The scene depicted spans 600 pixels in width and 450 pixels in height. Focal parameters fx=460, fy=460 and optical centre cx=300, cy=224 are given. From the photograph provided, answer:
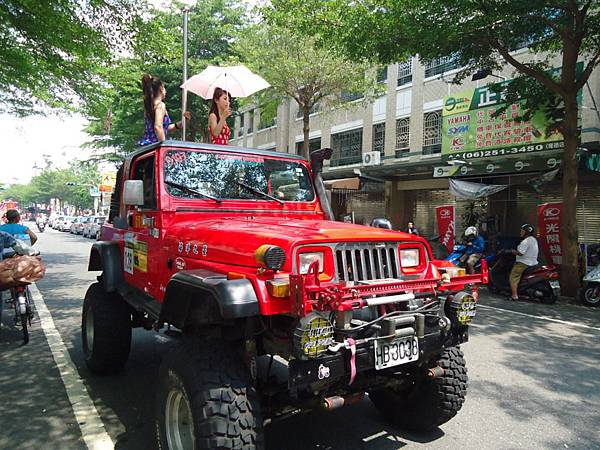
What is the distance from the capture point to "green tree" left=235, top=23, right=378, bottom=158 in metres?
14.8

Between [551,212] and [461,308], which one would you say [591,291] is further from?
[461,308]

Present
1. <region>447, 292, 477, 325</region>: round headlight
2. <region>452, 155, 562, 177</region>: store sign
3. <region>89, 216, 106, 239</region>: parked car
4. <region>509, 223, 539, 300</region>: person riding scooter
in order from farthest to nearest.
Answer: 1. <region>89, 216, 106, 239</region>: parked car
2. <region>452, 155, 562, 177</region>: store sign
3. <region>509, 223, 539, 300</region>: person riding scooter
4. <region>447, 292, 477, 325</region>: round headlight

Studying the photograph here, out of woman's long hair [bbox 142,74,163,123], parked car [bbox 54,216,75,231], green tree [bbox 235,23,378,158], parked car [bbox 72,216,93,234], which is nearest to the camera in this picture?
woman's long hair [bbox 142,74,163,123]

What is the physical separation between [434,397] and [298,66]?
1312 centimetres

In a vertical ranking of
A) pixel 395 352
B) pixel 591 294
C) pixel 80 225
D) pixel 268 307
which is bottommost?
pixel 591 294

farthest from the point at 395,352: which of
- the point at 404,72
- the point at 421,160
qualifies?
the point at 404,72

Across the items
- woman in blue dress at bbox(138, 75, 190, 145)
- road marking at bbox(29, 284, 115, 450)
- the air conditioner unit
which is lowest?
road marking at bbox(29, 284, 115, 450)

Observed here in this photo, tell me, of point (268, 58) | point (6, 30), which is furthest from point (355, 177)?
point (6, 30)

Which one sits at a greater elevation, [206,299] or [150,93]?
[150,93]

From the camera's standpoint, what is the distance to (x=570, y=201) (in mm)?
9398

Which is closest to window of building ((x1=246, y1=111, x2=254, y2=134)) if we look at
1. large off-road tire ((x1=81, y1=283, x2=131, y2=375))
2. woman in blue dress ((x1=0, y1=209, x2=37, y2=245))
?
woman in blue dress ((x1=0, y1=209, x2=37, y2=245))

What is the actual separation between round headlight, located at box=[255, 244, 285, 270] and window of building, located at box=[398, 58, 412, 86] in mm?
16956

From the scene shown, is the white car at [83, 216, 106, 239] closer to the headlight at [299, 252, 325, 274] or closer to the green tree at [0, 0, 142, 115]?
the green tree at [0, 0, 142, 115]

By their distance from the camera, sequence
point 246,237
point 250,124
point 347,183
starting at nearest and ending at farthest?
point 246,237
point 347,183
point 250,124
